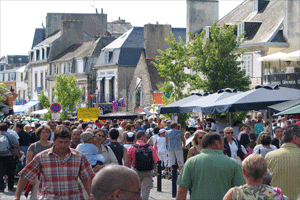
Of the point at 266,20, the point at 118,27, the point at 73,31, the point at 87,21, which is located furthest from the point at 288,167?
the point at 118,27

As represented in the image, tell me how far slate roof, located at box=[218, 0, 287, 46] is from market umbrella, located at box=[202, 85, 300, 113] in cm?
2044

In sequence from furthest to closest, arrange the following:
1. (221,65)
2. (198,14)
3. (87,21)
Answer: (87,21), (198,14), (221,65)

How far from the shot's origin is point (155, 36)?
5266 centimetres

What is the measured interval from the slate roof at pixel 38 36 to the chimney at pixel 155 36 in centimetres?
2847

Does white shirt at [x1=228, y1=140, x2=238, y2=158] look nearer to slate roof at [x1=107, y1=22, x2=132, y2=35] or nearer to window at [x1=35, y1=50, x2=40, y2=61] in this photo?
window at [x1=35, y1=50, x2=40, y2=61]

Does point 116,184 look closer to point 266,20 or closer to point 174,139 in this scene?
point 174,139

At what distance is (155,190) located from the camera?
45.1 ft

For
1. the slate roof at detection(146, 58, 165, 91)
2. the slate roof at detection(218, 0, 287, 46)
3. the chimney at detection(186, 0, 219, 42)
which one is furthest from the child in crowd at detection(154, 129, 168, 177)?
the slate roof at detection(146, 58, 165, 91)

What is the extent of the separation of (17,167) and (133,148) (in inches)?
172

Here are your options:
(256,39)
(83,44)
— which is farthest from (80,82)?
(256,39)

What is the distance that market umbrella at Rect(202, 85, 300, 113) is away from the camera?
14.3m

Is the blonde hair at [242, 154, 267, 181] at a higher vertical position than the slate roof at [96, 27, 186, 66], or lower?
lower

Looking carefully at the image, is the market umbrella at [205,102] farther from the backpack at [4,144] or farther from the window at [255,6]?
the window at [255,6]

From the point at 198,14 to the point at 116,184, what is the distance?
4013cm
